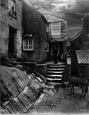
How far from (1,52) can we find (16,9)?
17.1 feet

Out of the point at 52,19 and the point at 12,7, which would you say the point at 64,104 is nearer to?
the point at 12,7

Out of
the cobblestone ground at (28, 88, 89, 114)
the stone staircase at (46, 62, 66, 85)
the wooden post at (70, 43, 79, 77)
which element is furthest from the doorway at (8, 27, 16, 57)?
the cobblestone ground at (28, 88, 89, 114)

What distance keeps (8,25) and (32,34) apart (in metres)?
3.34

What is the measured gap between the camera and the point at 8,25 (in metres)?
10.8

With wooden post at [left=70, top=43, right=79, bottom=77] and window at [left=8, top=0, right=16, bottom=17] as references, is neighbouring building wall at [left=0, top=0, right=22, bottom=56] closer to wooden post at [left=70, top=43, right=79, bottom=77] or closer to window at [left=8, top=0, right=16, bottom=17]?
window at [left=8, top=0, right=16, bottom=17]

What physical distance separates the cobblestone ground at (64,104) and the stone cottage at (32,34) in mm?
6924

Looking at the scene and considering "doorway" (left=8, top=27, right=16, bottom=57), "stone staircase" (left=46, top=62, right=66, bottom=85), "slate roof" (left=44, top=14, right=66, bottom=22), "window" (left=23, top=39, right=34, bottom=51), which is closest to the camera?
"stone staircase" (left=46, top=62, right=66, bottom=85)

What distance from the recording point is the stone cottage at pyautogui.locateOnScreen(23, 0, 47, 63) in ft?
44.0

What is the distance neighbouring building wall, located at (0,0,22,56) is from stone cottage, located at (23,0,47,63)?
83 cm

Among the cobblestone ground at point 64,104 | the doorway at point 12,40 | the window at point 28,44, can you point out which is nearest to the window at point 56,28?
the window at point 28,44

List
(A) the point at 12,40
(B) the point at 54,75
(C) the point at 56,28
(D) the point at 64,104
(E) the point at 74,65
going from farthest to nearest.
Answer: (C) the point at 56,28
(A) the point at 12,40
(E) the point at 74,65
(B) the point at 54,75
(D) the point at 64,104

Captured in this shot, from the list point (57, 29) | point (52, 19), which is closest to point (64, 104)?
point (57, 29)

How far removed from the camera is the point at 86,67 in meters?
9.66

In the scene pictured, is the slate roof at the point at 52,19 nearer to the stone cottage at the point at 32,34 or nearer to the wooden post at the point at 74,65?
the stone cottage at the point at 32,34
